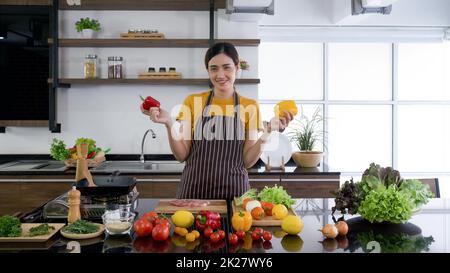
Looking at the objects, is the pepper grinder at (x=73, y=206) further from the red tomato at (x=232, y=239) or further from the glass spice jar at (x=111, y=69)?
the glass spice jar at (x=111, y=69)

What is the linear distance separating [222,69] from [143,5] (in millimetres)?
2362

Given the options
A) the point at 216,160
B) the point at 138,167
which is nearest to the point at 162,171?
the point at 138,167

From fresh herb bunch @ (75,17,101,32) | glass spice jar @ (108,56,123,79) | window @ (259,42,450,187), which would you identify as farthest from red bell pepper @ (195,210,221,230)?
window @ (259,42,450,187)

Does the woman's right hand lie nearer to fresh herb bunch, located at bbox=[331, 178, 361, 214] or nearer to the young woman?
the young woman

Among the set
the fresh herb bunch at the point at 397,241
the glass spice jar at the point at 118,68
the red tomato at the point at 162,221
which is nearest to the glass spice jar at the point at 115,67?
the glass spice jar at the point at 118,68

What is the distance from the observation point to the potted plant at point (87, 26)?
4.94m

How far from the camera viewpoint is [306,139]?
511 cm

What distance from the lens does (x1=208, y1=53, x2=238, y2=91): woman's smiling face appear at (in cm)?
294

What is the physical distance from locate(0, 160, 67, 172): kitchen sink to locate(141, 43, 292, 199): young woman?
1.80m

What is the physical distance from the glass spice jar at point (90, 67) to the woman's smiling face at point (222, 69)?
2328mm

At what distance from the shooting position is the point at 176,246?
1.97m

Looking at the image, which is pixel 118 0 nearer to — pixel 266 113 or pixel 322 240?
pixel 266 113

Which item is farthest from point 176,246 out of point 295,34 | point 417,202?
point 295,34

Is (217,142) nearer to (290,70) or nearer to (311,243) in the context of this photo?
(311,243)
